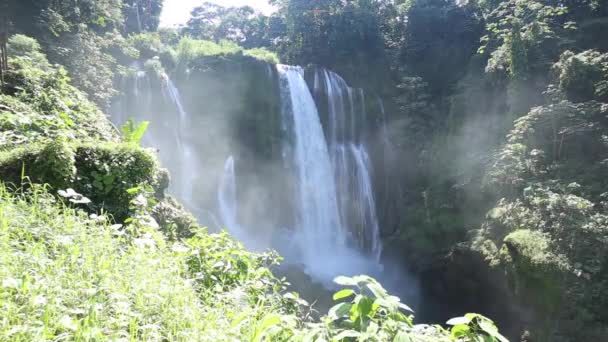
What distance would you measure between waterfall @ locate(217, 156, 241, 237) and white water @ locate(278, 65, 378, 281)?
9.57 feet

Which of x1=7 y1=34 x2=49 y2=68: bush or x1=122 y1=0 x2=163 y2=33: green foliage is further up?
x1=122 y1=0 x2=163 y2=33: green foliage

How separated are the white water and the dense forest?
1.75ft

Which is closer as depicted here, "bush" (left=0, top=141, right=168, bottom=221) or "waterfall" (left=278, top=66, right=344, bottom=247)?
"bush" (left=0, top=141, right=168, bottom=221)

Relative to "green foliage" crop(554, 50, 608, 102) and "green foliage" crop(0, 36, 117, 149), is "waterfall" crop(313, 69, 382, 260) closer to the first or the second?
"green foliage" crop(554, 50, 608, 102)

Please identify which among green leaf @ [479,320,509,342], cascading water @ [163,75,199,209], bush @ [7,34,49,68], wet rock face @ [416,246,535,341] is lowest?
wet rock face @ [416,246,535,341]

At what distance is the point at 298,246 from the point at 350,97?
330 inches

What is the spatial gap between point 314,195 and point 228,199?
4.05 m

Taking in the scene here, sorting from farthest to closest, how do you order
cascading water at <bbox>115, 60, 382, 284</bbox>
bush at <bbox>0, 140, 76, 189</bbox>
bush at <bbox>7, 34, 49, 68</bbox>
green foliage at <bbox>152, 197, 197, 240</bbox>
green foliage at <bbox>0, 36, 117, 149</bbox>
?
cascading water at <bbox>115, 60, 382, 284</bbox> < bush at <bbox>7, 34, 49, 68</bbox> < green foliage at <bbox>152, 197, 197, 240</bbox> < green foliage at <bbox>0, 36, 117, 149</bbox> < bush at <bbox>0, 140, 76, 189</bbox>

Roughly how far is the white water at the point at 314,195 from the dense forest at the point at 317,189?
532mm

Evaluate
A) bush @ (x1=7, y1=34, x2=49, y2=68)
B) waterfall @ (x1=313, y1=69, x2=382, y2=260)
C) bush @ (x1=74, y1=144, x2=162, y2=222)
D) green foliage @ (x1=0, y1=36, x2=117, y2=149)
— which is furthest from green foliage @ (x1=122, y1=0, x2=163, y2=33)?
bush @ (x1=74, y1=144, x2=162, y2=222)

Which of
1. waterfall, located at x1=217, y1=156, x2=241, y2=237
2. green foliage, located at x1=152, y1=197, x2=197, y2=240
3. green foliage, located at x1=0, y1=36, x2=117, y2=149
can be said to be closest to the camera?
green foliage, located at x1=0, y1=36, x2=117, y2=149

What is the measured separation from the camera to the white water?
52.5ft

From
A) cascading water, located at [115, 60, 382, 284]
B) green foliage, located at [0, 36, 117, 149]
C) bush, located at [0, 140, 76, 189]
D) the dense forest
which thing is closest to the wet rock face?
the dense forest

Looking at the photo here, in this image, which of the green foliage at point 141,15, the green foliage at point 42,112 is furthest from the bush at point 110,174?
the green foliage at point 141,15
